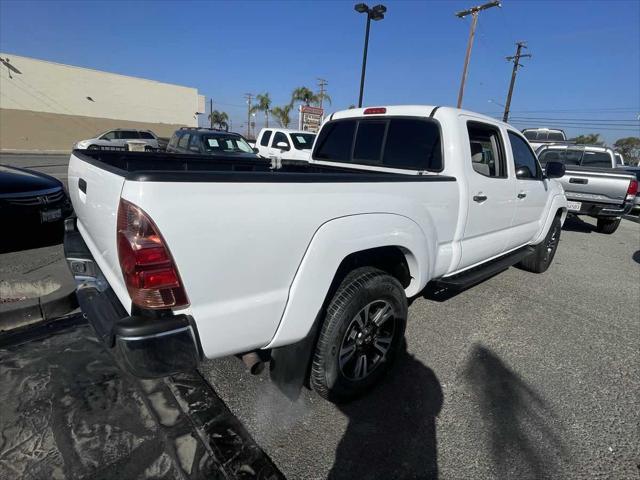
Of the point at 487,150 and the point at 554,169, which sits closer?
the point at 487,150

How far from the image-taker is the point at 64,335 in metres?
3.07

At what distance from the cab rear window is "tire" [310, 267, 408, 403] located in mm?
1272

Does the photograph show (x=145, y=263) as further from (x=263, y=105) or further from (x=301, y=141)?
(x=263, y=105)

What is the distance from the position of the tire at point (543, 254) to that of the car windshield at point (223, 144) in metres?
8.83

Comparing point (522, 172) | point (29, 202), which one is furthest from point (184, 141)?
point (522, 172)

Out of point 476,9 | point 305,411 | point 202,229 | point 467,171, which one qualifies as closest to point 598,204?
point 467,171

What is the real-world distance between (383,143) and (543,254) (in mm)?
3182

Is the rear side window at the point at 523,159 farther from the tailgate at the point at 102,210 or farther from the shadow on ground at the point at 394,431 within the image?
the tailgate at the point at 102,210

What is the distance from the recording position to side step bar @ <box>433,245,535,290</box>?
3131 millimetres

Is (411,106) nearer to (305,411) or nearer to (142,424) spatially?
(305,411)

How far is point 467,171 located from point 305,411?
2212 millimetres

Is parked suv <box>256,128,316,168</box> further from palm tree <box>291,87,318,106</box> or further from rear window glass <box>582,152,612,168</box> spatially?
palm tree <box>291,87,318,106</box>

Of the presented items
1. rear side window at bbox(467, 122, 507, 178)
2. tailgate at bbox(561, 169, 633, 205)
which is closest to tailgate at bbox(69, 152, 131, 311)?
rear side window at bbox(467, 122, 507, 178)

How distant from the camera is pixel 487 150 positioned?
374 centimetres
